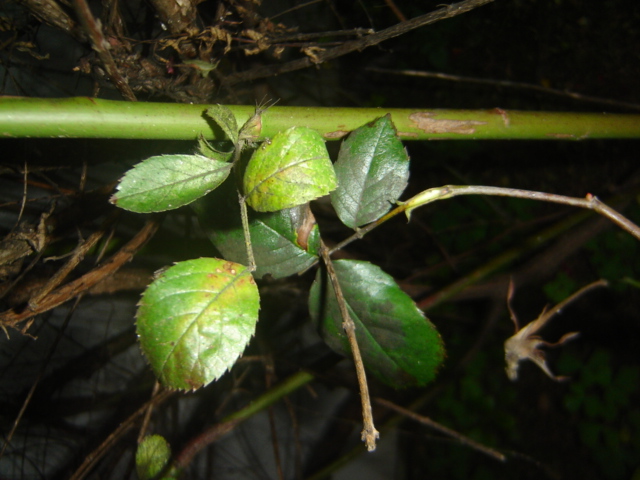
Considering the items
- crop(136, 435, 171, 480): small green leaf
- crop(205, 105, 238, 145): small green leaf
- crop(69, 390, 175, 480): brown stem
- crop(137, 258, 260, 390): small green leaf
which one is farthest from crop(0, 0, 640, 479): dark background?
crop(137, 258, 260, 390): small green leaf

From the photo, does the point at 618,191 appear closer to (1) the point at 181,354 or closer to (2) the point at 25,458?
(1) the point at 181,354

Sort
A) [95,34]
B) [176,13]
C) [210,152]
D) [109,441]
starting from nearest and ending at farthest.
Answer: [95,34] → [210,152] → [176,13] → [109,441]

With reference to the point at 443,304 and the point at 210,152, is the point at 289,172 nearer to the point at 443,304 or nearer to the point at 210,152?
the point at 210,152

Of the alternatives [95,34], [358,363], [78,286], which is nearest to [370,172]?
[358,363]

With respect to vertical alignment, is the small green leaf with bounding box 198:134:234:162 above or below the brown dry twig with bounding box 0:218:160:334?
above

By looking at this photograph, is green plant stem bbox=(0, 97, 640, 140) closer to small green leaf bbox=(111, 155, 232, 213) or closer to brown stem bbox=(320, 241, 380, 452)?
small green leaf bbox=(111, 155, 232, 213)
